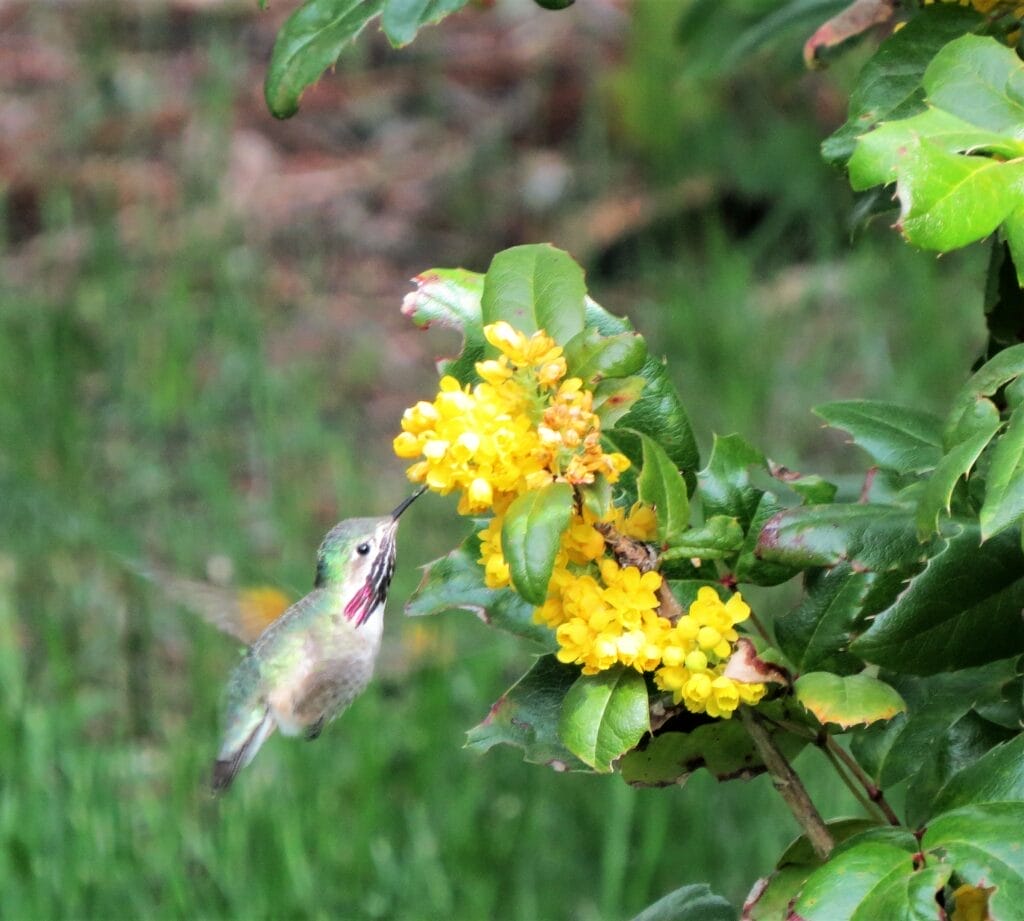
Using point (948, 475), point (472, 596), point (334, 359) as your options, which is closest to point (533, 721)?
point (472, 596)

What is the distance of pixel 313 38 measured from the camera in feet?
3.16

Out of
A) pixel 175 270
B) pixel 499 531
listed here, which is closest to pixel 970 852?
pixel 499 531

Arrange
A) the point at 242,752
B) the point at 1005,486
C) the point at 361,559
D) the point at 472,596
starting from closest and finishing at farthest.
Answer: the point at 1005,486 → the point at 472,596 → the point at 361,559 → the point at 242,752

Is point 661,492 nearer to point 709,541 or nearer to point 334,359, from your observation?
point 709,541

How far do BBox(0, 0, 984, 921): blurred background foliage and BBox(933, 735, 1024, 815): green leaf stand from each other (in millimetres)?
894

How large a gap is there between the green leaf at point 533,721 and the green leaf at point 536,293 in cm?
21

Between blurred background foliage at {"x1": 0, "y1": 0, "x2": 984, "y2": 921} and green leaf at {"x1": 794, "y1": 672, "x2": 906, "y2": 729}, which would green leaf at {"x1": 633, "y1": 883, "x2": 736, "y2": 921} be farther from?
blurred background foliage at {"x1": 0, "y1": 0, "x2": 984, "y2": 921}

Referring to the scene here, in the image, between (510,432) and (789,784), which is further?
(789,784)

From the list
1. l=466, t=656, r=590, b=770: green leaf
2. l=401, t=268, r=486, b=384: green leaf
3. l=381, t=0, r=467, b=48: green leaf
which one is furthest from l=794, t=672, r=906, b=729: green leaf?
l=381, t=0, r=467, b=48: green leaf

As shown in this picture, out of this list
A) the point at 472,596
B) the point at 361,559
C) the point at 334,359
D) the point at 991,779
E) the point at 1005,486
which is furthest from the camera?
the point at 334,359

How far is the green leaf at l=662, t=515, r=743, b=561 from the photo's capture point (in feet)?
2.71

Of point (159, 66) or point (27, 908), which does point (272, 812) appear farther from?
point (159, 66)

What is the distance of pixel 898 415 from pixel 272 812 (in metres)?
1.37

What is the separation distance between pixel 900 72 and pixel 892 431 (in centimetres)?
23
